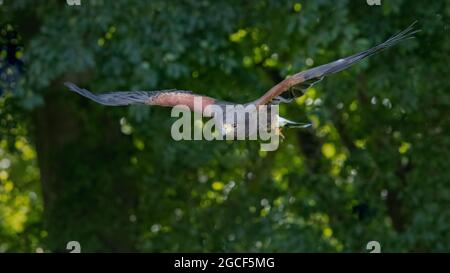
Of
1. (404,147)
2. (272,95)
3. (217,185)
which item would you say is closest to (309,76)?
(272,95)

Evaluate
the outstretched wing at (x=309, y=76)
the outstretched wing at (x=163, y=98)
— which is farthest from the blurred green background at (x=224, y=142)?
the outstretched wing at (x=309, y=76)

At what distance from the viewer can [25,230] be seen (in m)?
14.2

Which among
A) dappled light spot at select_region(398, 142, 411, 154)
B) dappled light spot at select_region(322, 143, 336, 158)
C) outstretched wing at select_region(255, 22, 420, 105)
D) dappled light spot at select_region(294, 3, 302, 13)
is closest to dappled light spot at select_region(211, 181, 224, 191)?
dappled light spot at select_region(322, 143, 336, 158)

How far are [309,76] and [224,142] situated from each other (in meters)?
6.11

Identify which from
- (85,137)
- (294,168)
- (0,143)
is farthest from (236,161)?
(0,143)

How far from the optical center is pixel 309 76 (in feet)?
20.2

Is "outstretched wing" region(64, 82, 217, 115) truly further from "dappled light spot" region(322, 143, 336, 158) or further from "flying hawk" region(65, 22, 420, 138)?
"dappled light spot" region(322, 143, 336, 158)

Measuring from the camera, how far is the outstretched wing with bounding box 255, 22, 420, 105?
609 centimetres

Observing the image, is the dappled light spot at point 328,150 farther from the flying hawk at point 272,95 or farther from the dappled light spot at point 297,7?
the flying hawk at point 272,95

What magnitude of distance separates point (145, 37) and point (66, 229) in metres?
2.83

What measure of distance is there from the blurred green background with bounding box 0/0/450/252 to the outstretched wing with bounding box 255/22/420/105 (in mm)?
4217

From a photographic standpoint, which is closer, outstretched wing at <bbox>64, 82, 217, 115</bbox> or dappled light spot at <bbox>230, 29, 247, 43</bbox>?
outstretched wing at <bbox>64, 82, 217, 115</bbox>

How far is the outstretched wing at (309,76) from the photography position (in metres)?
6.09

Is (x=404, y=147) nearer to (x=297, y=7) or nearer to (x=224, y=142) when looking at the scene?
(x=224, y=142)
